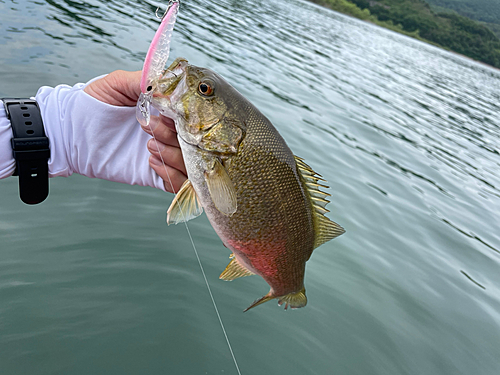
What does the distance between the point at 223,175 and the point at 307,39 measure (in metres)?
21.3

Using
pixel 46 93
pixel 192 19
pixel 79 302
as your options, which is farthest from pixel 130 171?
pixel 192 19

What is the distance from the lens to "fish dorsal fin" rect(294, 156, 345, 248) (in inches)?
80.7

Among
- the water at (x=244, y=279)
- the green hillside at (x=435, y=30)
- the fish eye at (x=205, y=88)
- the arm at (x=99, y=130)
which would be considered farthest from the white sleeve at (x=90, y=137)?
the green hillside at (x=435, y=30)

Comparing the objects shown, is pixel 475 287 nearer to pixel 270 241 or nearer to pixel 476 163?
pixel 270 241

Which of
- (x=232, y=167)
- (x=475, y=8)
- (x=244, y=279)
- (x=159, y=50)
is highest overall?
(x=475, y=8)

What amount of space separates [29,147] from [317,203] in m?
1.84

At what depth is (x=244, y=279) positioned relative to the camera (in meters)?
4.05

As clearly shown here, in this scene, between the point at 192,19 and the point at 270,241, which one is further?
the point at 192,19

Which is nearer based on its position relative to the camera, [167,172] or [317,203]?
[317,203]

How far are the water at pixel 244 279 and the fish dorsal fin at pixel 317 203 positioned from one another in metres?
1.74

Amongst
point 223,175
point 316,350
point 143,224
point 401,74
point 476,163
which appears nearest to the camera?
point 223,175

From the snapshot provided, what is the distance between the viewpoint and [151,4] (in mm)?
16234

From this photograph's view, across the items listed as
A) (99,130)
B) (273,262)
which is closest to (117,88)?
(99,130)

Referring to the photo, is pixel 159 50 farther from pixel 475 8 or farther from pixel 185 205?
pixel 475 8
